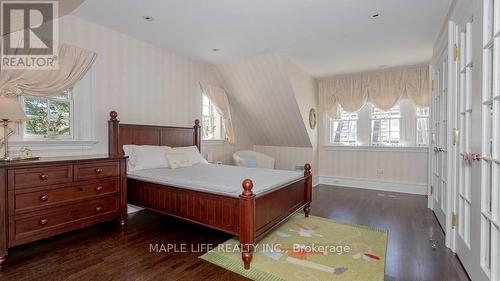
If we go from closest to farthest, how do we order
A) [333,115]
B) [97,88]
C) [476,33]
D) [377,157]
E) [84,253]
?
[476,33] < [84,253] < [97,88] < [377,157] < [333,115]

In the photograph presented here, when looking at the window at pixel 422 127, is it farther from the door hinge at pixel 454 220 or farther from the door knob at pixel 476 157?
the door knob at pixel 476 157

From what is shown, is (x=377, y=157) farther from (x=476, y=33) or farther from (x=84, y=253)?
(x=84, y=253)

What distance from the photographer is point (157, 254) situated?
228 centimetres

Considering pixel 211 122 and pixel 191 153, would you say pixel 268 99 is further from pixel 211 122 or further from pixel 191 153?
pixel 191 153

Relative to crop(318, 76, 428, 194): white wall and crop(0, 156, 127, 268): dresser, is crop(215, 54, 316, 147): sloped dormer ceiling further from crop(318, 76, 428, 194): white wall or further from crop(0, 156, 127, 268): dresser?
crop(0, 156, 127, 268): dresser

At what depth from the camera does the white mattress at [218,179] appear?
230 cm

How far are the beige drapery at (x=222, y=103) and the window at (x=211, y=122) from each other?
4.0 inches

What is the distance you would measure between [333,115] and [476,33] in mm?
3864

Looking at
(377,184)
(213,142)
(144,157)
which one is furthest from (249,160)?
(377,184)

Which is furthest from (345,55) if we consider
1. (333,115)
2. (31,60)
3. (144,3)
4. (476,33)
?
(31,60)

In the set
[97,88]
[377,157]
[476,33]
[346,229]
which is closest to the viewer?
[476,33]

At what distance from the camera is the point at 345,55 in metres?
4.15

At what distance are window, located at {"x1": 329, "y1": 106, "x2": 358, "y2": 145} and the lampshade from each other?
5.44m

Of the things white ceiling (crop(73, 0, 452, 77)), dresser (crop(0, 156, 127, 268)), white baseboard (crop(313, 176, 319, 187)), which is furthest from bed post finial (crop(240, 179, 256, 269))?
white baseboard (crop(313, 176, 319, 187))
